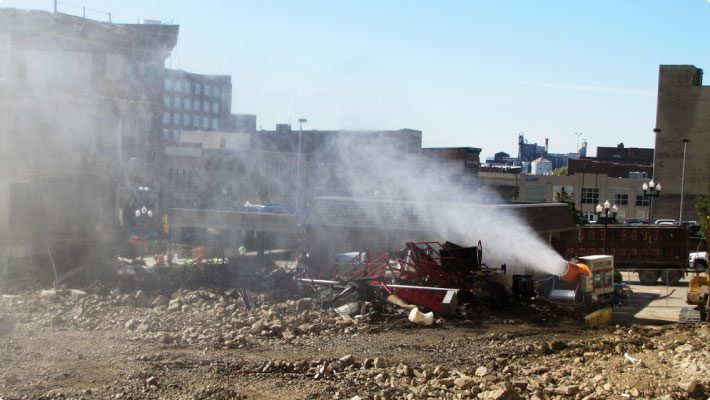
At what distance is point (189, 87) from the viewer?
2766 centimetres

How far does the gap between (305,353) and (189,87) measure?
58.0 feet

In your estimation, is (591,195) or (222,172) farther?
(591,195)

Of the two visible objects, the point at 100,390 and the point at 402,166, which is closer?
the point at 100,390

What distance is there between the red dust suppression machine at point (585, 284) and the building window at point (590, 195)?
43533 millimetres

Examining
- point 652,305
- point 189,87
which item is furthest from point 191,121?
point 652,305

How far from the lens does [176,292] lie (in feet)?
59.2

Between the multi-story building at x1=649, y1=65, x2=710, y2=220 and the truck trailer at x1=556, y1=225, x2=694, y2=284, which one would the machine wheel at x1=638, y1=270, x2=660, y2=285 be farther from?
the multi-story building at x1=649, y1=65, x2=710, y2=220

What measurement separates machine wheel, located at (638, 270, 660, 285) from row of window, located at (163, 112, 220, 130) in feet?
66.7

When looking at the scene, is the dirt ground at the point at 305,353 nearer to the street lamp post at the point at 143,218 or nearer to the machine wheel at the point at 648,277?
the street lamp post at the point at 143,218

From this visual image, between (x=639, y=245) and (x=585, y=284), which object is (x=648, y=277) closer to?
(x=639, y=245)

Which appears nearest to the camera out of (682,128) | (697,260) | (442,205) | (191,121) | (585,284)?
(585,284)

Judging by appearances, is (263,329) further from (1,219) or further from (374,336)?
(1,219)

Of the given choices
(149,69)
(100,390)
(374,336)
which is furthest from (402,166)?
(100,390)

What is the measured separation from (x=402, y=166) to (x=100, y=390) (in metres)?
20.3
